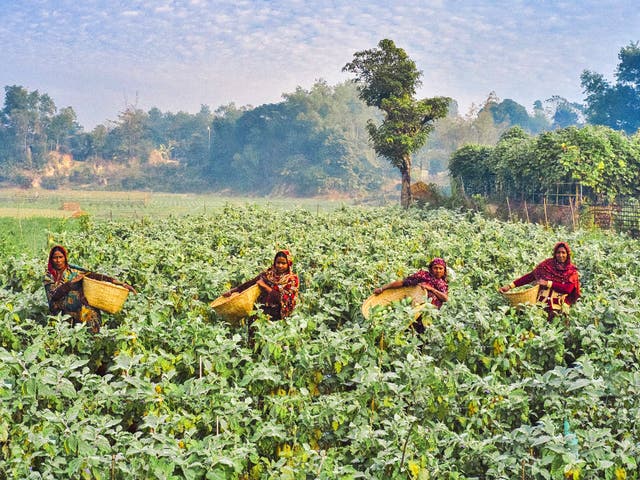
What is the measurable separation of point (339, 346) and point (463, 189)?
23821mm

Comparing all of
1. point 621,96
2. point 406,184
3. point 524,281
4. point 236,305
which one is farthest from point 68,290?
point 621,96

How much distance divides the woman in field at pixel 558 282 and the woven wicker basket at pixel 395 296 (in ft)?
2.97

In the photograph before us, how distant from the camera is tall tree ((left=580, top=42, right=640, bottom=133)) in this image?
52000 mm

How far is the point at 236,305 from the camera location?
6.38 meters

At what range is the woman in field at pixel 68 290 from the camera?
660 cm

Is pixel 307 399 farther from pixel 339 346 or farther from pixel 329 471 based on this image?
pixel 329 471

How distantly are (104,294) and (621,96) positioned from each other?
5362 centimetres

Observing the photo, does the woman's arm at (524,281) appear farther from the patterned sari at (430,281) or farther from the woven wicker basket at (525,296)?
the patterned sari at (430,281)

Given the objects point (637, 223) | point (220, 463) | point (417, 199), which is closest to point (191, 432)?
point (220, 463)

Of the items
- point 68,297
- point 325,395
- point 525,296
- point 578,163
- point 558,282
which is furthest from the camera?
point 578,163

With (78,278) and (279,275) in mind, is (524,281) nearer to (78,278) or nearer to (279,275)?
(279,275)

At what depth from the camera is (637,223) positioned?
18.0 metres

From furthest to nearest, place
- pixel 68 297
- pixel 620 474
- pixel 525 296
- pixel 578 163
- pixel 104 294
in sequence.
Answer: pixel 578 163
pixel 525 296
pixel 68 297
pixel 104 294
pixel 620 474

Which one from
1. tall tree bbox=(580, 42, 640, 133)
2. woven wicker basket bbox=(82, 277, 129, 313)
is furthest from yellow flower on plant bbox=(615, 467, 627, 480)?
tall tree bbox=(580, 42, 640, 133)
